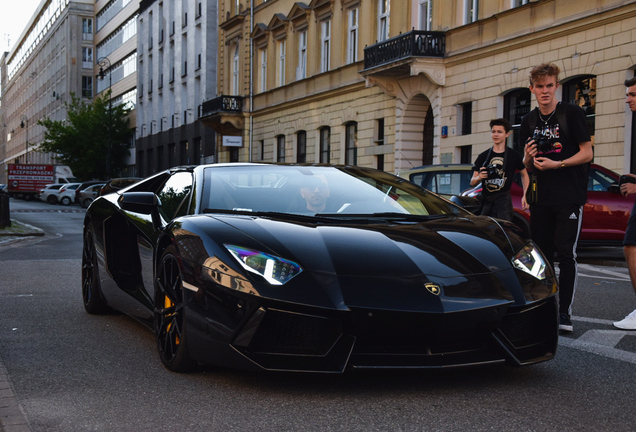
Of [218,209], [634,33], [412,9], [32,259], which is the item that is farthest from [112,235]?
[412,9]

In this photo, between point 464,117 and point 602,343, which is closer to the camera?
point 602,343

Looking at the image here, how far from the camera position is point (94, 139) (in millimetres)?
66062

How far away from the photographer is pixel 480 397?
4.02 m

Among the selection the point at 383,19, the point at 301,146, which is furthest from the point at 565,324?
the point at 301,146

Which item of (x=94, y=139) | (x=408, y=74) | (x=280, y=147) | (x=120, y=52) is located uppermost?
(x=120, y=52)

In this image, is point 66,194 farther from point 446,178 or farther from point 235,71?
point 446,178

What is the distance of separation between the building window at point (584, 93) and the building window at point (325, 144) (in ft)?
44.8

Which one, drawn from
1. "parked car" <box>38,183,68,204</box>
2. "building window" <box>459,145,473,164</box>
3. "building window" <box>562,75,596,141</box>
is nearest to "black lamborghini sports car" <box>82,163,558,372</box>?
"building window" <box>562,75,596,141</box>

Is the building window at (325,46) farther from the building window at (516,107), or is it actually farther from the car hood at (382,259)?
the car hood at (382,259)

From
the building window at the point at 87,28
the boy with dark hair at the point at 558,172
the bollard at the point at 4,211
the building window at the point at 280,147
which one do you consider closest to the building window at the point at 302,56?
the building window at the point at 280,147

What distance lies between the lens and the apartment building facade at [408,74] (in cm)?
1908

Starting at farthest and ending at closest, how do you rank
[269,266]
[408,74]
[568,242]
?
[408,74], [568,242], [269,266]

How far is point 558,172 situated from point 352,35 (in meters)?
25.8

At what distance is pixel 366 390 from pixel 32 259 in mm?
9411
